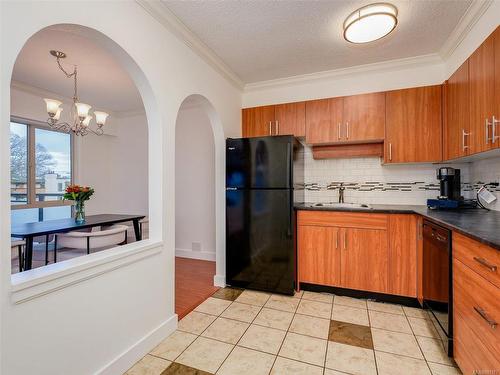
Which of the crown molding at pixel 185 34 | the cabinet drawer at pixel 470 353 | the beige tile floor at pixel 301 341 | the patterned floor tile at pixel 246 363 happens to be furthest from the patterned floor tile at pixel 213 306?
the crown molding at pixel 185 34

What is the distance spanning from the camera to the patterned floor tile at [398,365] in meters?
1.57

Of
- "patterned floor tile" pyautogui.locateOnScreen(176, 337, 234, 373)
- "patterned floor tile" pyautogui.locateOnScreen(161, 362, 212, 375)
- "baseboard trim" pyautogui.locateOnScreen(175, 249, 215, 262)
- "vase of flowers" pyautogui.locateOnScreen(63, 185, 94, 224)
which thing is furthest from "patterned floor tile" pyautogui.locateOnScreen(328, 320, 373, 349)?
"vase of flowers" pyautogui.locateOnScreen(63, 185, 94, 224)

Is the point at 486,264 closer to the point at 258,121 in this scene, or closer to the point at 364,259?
the point at 364,259

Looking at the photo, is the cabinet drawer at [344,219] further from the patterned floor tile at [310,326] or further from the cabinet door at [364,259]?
the patterned floor tile at [310,326]

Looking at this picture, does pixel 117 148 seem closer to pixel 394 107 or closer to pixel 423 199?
pixel 394 107

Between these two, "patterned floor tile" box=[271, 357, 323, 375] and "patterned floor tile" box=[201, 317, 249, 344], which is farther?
"patterned floor tile" box=[201, 317, 249, 344]

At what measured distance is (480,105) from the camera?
5.91 feet

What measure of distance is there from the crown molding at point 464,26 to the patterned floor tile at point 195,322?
10.6 feet

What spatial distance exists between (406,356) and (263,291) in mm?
1403

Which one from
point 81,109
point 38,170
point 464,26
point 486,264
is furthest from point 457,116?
point 38,170

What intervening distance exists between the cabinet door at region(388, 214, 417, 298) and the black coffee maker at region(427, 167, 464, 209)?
0.30 m

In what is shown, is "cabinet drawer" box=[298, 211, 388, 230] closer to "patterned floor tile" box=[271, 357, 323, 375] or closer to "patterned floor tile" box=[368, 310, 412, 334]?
"patterned floor tile" box=[368, 310, 412, 334]

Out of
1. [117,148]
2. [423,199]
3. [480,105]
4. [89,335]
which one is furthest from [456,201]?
[117,148]

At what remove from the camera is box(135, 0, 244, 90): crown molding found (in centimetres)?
182
